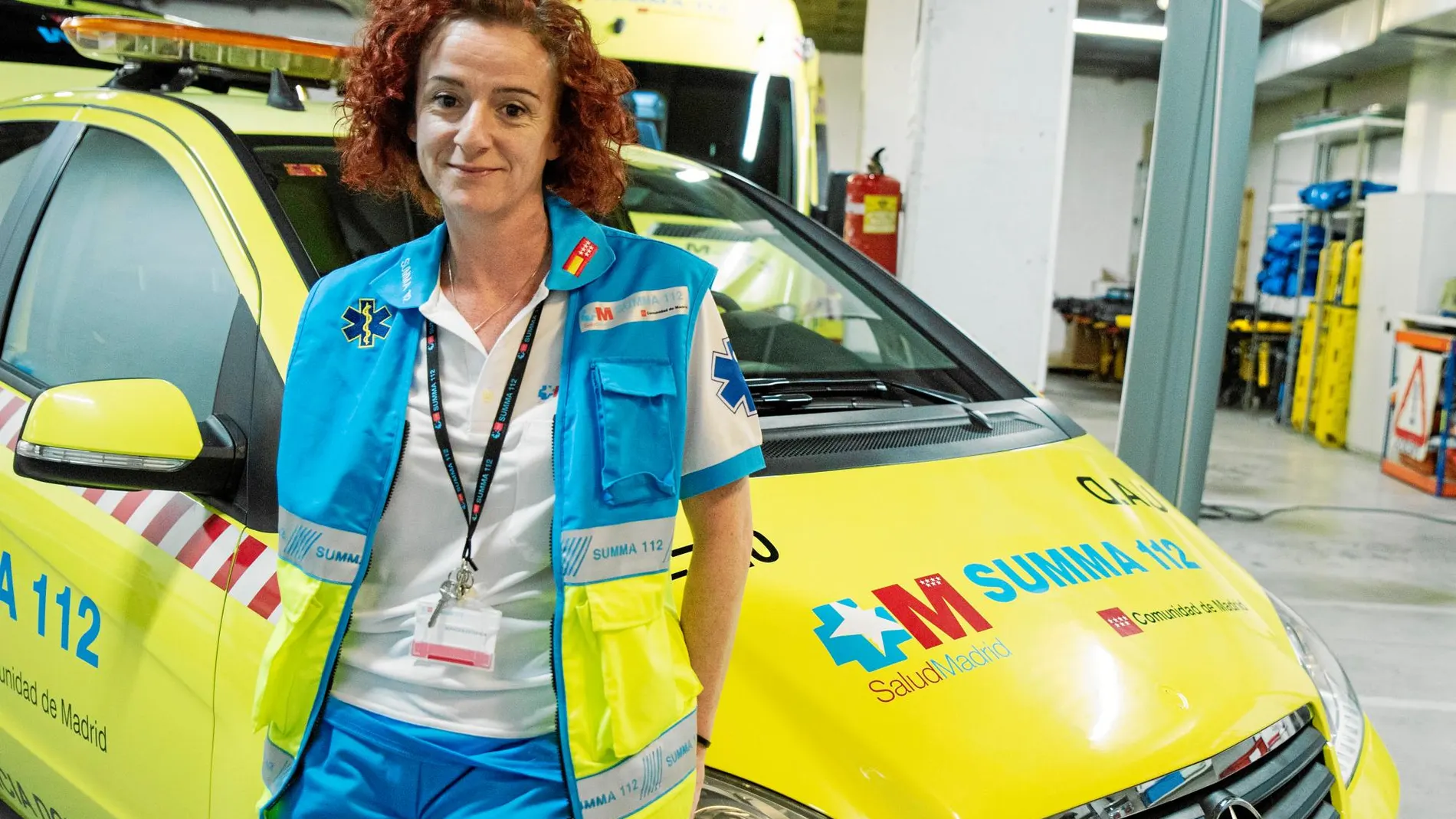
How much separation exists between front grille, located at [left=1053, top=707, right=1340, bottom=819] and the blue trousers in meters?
0.59

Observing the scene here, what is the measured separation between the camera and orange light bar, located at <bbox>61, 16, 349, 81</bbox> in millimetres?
2016

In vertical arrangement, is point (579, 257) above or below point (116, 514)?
above

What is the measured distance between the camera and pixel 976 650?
1471mm

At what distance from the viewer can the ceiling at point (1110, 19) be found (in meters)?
12.7

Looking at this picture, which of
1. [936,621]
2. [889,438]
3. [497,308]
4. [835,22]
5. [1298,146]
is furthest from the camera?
[835,22]

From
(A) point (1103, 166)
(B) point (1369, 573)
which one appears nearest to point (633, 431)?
(B) point (1369, 573)

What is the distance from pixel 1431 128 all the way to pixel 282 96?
38.9 ft

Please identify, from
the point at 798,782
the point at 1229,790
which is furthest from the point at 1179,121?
the point at 798,782

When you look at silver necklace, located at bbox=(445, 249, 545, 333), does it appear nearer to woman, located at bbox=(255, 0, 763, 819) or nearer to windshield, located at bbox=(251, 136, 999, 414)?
woman, located at bbox=(255, 0, 763, 819)

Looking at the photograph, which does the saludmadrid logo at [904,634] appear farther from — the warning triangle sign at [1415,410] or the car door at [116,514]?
the warning triangle sign at [1415,410]

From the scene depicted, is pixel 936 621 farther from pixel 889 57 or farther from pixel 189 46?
pixel 889 57

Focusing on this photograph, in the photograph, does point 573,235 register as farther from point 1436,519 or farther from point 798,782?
point 1436,519

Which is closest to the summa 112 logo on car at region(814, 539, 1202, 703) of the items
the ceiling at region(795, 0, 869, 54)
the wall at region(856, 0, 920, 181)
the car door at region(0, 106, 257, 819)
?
the car door at region(0, 106, 257, 819)

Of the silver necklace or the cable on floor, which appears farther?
the cable on floor
